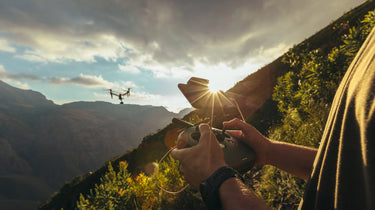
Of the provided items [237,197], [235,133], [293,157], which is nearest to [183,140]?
[237,197]

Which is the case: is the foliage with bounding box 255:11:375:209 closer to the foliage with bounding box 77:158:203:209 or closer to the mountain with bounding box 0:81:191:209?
the foliage with bounding box 77:158:203:209

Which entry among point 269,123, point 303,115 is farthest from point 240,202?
point 269,123

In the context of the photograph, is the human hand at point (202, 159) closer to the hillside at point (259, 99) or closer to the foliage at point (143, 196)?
the foliage at point (143, 196)

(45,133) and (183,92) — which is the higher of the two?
(183,92)

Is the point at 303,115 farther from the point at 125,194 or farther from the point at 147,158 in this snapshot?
the point at 147,158

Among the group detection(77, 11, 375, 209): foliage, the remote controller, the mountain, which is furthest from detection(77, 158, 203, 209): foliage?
the mountain

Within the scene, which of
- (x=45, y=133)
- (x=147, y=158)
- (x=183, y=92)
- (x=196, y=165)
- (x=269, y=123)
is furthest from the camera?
(x=45, y=133)

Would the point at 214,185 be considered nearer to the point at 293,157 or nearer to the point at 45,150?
the point at 293,157
